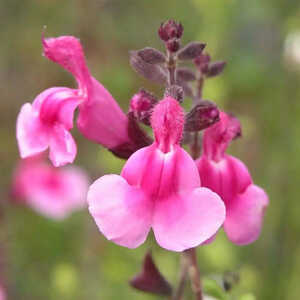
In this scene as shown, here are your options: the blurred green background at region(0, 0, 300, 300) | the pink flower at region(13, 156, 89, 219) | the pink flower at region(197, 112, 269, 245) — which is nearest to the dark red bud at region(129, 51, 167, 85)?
the pink flower at region(197, 112, 269, 245)

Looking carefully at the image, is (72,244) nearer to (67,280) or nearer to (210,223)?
(67,280)

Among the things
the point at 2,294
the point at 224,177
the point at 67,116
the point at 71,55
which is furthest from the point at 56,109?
the point at 2,294

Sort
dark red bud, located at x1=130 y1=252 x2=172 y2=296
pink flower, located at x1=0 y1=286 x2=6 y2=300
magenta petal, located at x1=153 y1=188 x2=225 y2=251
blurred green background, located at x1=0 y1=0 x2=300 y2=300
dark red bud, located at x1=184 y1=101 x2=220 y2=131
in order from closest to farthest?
magenta petal, located at x1=153 y1=188 x2=225 y2=251, dark red bud, located at x1=184 y1=101 x2=220 y2=131, dark red bud, located at x1=130 y1=252 x2=172 y2=296, pink flower, located at x1=0 y1=286 x2=6 y2=300, blurred green background, located at x1=0 y1=0 x2=300 y2=300

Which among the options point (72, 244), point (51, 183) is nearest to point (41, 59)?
point (51, 183)

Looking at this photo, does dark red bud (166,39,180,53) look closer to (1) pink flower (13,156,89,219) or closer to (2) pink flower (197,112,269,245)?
(2) pink flower (197,112,269,245)

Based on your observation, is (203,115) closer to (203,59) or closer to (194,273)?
(203,59)
